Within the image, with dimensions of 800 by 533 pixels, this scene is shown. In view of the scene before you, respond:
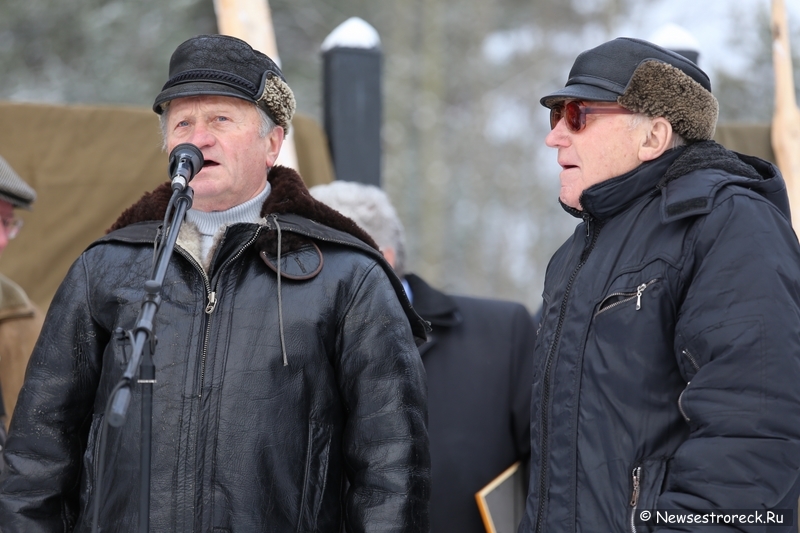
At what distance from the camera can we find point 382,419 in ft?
8.32

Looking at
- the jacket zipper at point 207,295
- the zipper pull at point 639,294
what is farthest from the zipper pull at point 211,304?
the zipper pull at point 639,294

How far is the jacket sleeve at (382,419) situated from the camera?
2496mm

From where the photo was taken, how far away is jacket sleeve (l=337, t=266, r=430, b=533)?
8.19 feet

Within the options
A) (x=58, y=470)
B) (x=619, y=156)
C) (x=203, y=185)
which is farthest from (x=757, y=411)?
(x=58, y=470)

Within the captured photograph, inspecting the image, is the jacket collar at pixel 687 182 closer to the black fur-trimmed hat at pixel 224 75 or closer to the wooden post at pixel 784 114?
the black fur-trimmed hat at pixel 224 75

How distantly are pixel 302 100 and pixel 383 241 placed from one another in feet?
28.5

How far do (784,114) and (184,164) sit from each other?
428 centimetres

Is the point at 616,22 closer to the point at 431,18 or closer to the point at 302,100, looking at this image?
the point at 431,18

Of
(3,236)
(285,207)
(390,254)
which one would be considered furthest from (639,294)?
(3,236)

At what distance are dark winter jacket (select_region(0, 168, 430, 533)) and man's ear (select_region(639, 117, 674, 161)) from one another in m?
0.81

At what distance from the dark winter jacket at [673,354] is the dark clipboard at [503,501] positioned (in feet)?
2.78

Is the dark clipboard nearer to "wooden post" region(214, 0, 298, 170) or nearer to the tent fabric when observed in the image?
"wooden post" region(214, 0, 298, 170)

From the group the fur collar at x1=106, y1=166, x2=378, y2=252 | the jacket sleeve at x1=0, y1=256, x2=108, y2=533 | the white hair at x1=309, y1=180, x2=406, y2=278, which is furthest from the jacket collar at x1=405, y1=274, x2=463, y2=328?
the jacket sleeve at x1=0, y1=256, x2=108, y2=533

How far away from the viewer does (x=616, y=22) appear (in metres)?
16.3
